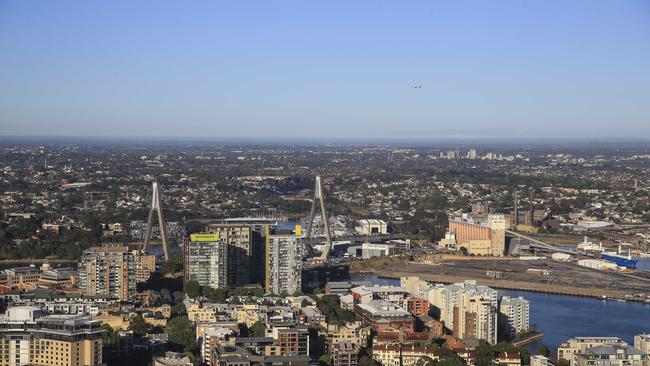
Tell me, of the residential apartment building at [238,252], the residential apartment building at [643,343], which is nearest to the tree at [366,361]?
the residential apartment building at [643,343]

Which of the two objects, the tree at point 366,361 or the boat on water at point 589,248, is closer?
the tree at point 366,361

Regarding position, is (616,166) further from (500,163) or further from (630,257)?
(630,257)

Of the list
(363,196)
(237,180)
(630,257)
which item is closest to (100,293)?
(630,257)

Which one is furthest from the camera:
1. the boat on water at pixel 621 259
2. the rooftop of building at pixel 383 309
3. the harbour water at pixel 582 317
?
the boat on water at pixel 621 259

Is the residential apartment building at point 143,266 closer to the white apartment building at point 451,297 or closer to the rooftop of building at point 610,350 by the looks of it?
the white apartment building at point 451,297

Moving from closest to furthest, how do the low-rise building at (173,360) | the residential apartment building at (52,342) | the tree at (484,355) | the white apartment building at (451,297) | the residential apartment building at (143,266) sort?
the residential apartment building at (52,342)
the low-rise building at (173,360)
the tree at (484,355)
the white apartment building at (451,297)
the residential apartment building at (143,266)

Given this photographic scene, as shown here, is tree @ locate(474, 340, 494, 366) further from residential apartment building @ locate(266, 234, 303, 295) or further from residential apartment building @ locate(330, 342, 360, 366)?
residential apartment building @ locate(266, 234, 303, 295)
